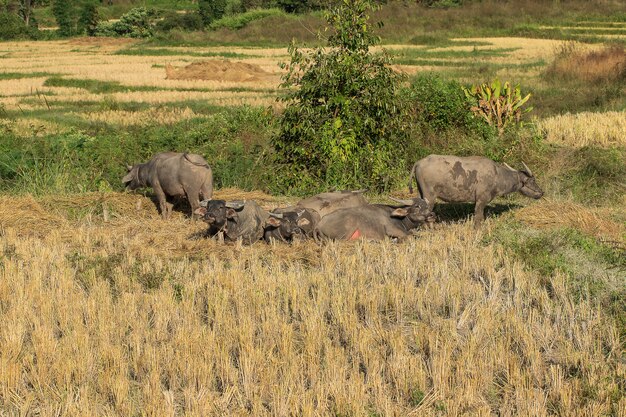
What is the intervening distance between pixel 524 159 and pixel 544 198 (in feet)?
7.30

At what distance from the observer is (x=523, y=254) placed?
8.64m

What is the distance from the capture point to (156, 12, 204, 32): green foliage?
208ft

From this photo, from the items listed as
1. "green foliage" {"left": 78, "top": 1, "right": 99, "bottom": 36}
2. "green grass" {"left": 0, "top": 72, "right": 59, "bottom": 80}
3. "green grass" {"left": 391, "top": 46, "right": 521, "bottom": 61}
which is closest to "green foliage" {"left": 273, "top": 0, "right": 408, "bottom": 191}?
"green grass" {"left": 0, "top": 72, "right": 59, "bottom": 80}

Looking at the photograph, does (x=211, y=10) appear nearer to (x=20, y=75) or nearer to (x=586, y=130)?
(x=20, y=75)

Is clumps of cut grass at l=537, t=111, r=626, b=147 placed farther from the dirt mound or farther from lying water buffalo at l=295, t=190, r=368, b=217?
the dirt mound

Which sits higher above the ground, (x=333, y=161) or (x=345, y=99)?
(x=345, y=99)

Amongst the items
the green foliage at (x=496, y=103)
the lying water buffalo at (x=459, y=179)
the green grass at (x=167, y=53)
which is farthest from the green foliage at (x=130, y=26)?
the lying water buffalo at (x=459, y=179)

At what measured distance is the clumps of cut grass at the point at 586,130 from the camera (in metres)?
16.4

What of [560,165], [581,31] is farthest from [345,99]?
[581,31]

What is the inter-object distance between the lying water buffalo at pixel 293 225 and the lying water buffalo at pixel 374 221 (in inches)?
4.8

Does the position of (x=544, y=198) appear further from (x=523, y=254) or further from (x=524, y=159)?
(x=523, y=254)

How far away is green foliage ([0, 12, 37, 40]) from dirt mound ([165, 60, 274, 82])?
1369 inches

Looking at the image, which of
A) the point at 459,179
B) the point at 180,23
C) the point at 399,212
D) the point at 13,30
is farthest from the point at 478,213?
the point at 13,30

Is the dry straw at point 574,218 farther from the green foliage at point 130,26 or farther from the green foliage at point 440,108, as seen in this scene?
the green foliage at point 130,26
